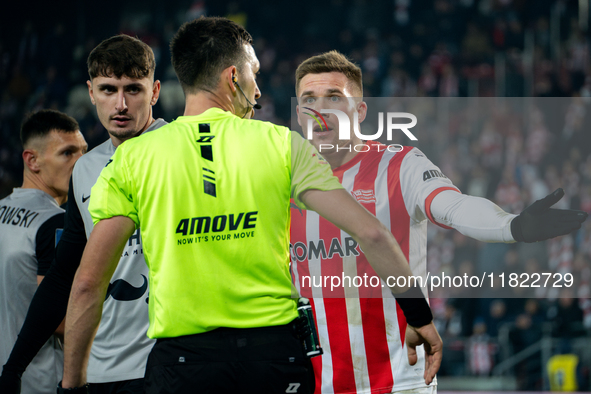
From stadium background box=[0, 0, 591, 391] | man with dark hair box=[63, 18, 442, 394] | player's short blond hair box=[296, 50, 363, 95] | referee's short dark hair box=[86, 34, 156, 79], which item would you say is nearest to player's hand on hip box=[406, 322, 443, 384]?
man with dark hair box=[63, 18, 442, 394]

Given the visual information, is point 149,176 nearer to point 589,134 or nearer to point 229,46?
point 229,46

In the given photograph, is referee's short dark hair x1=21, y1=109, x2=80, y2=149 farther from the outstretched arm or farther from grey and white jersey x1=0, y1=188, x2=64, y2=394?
the outstretched arm

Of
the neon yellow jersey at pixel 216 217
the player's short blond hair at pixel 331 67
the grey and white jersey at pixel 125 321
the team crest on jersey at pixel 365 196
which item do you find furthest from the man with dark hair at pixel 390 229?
the neon yellow jersey at pixel 216 217

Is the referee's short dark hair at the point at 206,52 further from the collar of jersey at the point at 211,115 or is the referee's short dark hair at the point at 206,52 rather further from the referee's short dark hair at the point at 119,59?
the referee's short dark hair at the point at 119,59

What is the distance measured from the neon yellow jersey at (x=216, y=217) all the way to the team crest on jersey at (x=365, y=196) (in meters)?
1.30

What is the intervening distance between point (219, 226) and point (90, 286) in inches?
17.9

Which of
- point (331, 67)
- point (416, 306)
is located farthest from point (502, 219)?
point (331, 67)

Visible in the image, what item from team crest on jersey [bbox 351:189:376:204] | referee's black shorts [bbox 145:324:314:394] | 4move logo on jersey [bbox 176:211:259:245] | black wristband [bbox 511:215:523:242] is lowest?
referee's black shorts [bbox 145:324:314:394]

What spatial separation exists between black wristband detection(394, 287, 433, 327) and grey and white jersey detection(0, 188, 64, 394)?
76.8 inches

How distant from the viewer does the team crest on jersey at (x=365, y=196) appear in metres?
2.97

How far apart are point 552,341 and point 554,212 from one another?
17.1ft

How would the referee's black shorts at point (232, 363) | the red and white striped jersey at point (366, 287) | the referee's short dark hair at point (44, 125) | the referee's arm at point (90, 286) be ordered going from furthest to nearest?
the referee's short dark hair at point (44, 125), the red and white striped jersey at point (366, 287), the referee's arm at point (90, 286), the referee's black shorts at point (232, 363)

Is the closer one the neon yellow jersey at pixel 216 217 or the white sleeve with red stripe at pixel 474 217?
the neon yellow jersey at pixel 216 217

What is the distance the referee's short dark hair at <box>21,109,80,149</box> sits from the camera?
3438 millimetres
